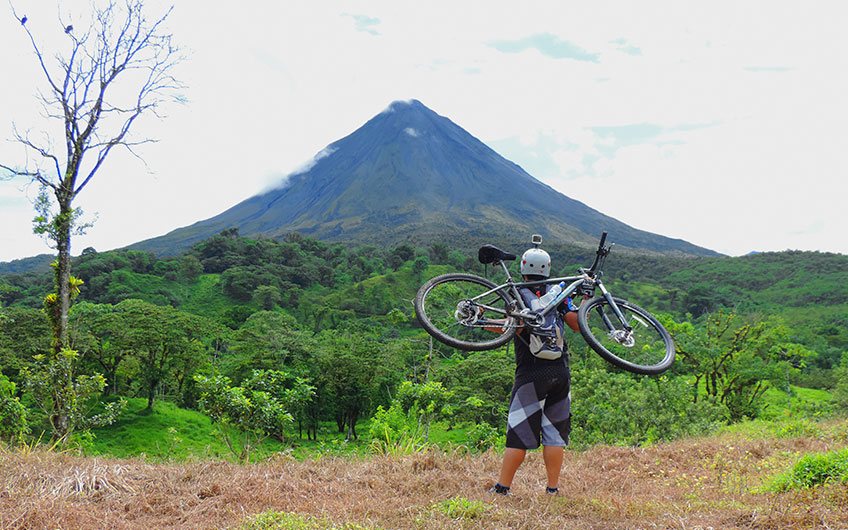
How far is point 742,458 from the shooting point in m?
7.43

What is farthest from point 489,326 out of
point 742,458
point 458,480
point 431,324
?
point 742,458

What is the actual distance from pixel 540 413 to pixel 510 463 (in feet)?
2.01

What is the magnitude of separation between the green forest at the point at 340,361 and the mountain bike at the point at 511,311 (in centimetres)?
276

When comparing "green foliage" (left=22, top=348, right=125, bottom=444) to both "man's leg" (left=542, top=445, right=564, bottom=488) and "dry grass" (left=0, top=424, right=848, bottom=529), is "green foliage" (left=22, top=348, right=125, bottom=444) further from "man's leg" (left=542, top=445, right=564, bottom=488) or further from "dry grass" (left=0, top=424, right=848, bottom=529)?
"man's leg" (left=542, top=445, right=564, bottom=488)

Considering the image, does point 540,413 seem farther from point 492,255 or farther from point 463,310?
point 492,255

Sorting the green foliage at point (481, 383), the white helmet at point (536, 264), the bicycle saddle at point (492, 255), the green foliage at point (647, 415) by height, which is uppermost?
the bicycle saddle at point (492, 255)

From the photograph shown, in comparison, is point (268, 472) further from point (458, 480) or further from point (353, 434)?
point (353, 434)

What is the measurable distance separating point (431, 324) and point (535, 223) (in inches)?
6906

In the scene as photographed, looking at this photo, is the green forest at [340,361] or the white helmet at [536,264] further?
the green forest at [340,361]

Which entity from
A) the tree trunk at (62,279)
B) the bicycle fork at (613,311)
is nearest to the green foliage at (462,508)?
the bicycle fork at (613,311)

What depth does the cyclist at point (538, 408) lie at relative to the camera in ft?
18.0

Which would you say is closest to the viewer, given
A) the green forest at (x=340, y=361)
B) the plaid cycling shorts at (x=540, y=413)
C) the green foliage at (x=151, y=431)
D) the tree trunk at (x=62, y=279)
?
the plaid cycling shorts at (x=540, y=413)

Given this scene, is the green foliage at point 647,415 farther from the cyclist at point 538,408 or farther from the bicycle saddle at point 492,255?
the bicycle saddle at point 492,255

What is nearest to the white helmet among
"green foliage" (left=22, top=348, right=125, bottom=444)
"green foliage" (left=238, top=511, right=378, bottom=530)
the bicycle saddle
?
the bicycle saddle
